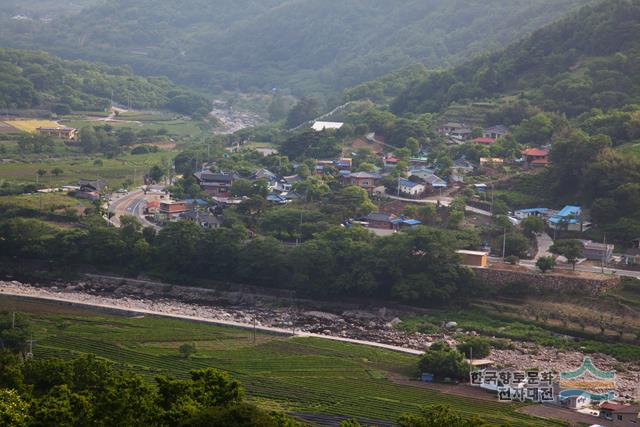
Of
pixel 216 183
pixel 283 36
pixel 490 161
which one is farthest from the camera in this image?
pixel 283 36

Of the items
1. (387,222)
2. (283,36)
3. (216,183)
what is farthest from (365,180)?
(283,36)

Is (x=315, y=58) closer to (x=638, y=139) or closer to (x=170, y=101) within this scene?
(x=170, y=101)

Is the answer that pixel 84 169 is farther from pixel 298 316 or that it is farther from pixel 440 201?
pixel 298 316

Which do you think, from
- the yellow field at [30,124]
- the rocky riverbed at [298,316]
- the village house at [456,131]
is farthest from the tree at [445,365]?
the yellow field at [30,124]

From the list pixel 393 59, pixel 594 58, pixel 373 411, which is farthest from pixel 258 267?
pixel 393 59

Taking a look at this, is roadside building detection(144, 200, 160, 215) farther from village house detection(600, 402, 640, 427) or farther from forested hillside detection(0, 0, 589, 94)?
forested hillside detection(0, 0, 589, 94)

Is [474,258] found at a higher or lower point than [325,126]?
lower

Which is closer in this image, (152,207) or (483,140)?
(152,207)
